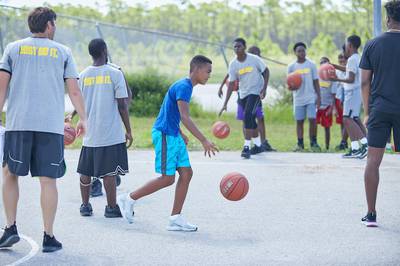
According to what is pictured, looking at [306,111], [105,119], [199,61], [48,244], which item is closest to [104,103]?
[105,119]

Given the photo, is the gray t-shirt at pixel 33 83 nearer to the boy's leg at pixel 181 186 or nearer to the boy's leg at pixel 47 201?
the boy's leg at pixel 47 201

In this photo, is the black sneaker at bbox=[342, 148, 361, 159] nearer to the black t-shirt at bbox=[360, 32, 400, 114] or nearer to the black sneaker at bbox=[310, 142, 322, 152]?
the black sneaker at bbox=[310, 142, 322, 152]

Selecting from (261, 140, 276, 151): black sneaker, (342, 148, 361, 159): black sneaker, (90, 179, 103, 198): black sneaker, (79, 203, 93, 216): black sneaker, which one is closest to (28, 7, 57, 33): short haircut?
(79, 203, 93, 216): black sneaker

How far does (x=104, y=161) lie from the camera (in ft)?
32.8

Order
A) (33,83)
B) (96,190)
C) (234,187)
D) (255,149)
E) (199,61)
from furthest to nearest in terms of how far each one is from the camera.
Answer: (255,149) → (96,190) → (234,187) → (199,61) → (33,83)

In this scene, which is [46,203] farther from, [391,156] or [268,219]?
[391,156]

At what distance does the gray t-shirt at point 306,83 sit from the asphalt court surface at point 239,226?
3.21m

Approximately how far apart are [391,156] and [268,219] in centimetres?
609

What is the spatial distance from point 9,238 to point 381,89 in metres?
3.76

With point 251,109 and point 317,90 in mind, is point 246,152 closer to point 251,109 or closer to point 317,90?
point 251,109

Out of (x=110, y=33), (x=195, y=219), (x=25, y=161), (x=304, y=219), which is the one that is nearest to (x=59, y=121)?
(x=25, y=161)

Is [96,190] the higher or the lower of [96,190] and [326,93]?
the lower

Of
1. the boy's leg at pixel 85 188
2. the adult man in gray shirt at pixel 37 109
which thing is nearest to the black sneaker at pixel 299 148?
the boy's leg at pixel 85 188

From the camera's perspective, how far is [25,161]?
8078 mm
